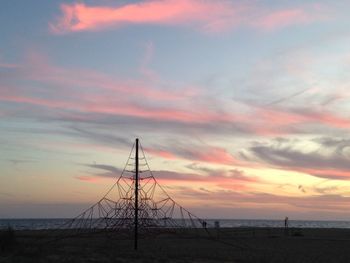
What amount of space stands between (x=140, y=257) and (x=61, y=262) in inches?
194

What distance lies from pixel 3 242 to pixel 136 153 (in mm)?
10342

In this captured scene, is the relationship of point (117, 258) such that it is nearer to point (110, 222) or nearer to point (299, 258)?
point (110, 222)

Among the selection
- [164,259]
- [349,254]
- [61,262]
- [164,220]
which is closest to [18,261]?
[61,262]

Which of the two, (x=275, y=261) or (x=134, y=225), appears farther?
(x=134, y=225)

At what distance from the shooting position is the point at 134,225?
37.1 metres

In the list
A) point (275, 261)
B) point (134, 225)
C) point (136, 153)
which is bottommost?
point (275, 261)

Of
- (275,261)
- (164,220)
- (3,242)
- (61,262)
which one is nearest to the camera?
(61,262)

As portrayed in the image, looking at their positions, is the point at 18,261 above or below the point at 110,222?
below

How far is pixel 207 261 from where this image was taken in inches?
1209

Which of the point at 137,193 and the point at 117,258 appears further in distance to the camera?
the point at 137,193

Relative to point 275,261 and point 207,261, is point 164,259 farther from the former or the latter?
point 275,261

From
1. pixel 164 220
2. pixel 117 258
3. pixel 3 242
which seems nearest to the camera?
pixel 117 258

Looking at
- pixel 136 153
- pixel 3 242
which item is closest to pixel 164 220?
pixel 136 153

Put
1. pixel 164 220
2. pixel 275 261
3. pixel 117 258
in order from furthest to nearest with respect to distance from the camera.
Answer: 1. pixel 164 220
2. pixel 275 261
3. pixel 117 258
